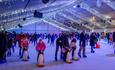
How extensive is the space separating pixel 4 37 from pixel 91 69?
5.18 meters

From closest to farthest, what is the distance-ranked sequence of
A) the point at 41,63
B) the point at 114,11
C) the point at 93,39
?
the point at 41,63, the point at 93,39, the point at 114,11

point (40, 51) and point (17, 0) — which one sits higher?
point (17, 0)

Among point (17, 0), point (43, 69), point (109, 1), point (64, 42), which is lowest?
point (43, 69)

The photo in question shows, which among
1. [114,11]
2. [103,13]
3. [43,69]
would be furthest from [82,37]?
[103,13]

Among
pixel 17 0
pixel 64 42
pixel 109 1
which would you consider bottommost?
pixel 64 42

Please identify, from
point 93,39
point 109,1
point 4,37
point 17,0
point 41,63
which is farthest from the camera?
point 109,1

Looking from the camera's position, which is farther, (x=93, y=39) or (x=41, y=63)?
(x=93, y=39)

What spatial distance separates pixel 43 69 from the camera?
35.4 feet

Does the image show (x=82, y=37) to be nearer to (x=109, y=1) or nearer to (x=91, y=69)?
(x=91, y=69)

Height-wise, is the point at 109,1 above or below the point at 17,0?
above

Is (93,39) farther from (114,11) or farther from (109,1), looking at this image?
(114,11)

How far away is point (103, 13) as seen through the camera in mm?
46500

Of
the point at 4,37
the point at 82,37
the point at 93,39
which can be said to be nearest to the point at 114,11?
the point at 93,39

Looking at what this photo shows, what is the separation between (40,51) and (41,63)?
668 mm
